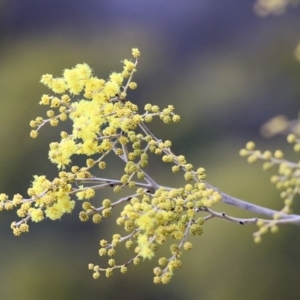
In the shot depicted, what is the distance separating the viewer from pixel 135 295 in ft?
3.49

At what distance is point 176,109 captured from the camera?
1070 mm

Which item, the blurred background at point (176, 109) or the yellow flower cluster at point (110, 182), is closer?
the yellow flower cluster at point (110, 182)

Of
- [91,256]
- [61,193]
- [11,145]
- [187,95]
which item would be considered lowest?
[61,193]

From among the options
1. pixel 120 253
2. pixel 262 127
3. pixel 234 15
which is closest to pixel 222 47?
pixel 234 15

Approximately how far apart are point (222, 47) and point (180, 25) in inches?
4.8

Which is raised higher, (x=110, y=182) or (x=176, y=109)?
(x=176, y=109)

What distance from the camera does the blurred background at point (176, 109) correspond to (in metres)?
1.00

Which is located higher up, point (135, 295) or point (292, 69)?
point (292, 69)

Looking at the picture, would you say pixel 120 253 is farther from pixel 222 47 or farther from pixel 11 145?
pixel 222 47

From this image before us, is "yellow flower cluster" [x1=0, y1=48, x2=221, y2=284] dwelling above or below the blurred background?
below

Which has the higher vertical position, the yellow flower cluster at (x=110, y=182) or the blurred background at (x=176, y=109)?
the blurred background at (x=176, y=109)

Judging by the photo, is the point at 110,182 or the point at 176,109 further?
the point at 176,109

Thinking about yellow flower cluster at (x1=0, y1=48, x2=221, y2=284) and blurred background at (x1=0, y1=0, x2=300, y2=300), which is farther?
blurred background at (x1=0, y1=0, x2=300, y2=300)

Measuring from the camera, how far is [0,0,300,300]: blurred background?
100 centimetres
